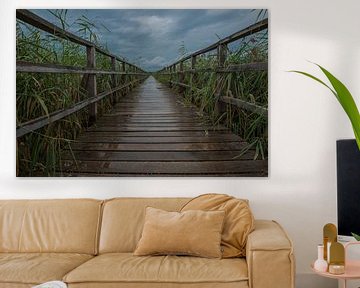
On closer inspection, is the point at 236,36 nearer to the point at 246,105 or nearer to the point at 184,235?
the point at 246,105

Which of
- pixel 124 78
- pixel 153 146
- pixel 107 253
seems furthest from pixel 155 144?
pixel 107 253

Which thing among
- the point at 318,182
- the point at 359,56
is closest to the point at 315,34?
the point at 359,56

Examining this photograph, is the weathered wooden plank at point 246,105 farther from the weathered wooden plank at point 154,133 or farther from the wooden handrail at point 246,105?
the weathered wooden plank at point 154,133

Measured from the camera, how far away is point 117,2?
4770mm

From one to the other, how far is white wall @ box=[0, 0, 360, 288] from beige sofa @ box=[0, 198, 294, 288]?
1.02 feet

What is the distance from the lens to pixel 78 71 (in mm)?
4809

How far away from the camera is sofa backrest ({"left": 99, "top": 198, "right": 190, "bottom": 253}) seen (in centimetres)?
428

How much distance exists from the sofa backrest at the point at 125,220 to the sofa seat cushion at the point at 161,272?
15.8 inches

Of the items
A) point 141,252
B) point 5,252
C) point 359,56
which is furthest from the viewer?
point 359,56

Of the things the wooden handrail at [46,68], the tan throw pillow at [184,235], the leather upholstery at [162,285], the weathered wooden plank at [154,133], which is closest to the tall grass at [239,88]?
the weathered wooden plank at [154,133]

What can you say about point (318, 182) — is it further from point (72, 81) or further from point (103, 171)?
point (72, 81)

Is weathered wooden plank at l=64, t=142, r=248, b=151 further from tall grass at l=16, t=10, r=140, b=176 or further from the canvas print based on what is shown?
tall grass at l=16, t=10, r=140, b=176

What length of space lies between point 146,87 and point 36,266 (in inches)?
65.9

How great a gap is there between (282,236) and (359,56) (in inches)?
64.3
